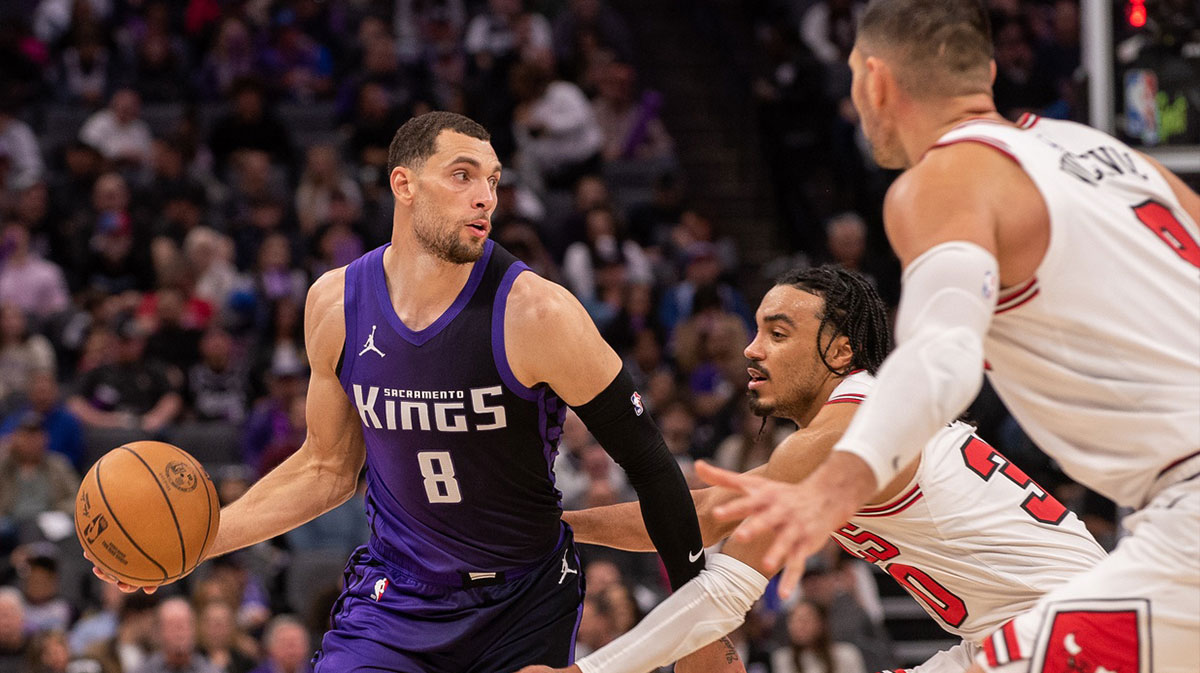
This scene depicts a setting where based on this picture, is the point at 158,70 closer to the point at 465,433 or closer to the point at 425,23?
the point at 425,23

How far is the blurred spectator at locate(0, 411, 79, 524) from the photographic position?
35.8ft

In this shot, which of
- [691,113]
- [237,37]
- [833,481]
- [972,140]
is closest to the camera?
[833,481]

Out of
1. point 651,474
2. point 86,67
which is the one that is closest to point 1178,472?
point 651,474

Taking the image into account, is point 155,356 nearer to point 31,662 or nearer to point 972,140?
point 31,662

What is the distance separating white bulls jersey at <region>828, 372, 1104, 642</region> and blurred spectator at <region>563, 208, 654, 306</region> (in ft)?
28.0

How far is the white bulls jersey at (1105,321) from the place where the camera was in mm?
3256

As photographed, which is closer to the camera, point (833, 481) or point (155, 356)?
point (833, 481)

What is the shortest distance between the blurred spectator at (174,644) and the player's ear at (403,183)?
5.53 m

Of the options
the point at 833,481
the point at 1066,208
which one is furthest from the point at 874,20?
the point at 833,481

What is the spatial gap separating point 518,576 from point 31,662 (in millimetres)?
6057

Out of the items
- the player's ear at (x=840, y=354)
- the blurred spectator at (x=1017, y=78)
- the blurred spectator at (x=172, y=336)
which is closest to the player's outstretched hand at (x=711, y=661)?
the player's ear at (x=840, y=354)

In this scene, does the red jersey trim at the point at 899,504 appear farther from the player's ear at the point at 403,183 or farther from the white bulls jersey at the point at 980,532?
the player's ear at the point at 403,183

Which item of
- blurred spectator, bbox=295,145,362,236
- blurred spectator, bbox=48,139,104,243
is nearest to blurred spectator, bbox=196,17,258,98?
blurred spectator, bbox=48,139,104,243

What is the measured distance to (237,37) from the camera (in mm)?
14766
